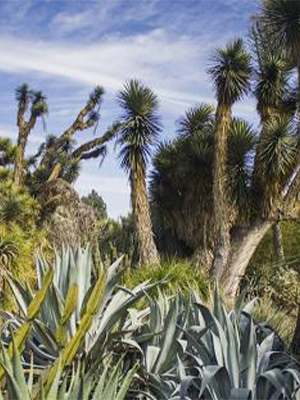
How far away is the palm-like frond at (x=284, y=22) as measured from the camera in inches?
428

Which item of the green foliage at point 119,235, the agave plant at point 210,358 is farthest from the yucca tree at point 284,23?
the green foliage at point 119,235

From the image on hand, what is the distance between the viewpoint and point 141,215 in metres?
18.5

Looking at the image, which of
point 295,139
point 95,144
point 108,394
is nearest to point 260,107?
point 295,139

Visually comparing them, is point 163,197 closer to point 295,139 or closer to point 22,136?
point 295,139

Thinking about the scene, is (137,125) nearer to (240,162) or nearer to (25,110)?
(240,162)

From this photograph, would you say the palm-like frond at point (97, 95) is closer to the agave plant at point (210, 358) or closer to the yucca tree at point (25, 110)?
the yucca tree at point (25, 110)

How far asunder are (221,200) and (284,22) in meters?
7.31

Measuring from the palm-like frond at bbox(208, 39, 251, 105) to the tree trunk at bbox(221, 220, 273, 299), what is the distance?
389 centimetres

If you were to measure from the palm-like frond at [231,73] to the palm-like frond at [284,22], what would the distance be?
208 inches

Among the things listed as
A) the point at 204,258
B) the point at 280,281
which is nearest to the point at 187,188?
the point at 204,258

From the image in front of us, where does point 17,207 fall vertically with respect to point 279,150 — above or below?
below

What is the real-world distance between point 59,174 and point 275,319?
881 inches

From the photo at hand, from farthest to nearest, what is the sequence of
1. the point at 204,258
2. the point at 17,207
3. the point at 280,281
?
the point at 17,207 → the point at 204,258 → the point at 280,281

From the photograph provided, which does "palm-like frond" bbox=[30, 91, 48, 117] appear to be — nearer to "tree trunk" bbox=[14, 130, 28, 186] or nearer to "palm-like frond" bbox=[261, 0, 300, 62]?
"tree trunk" bbox=[14, 130, 28, 186]
